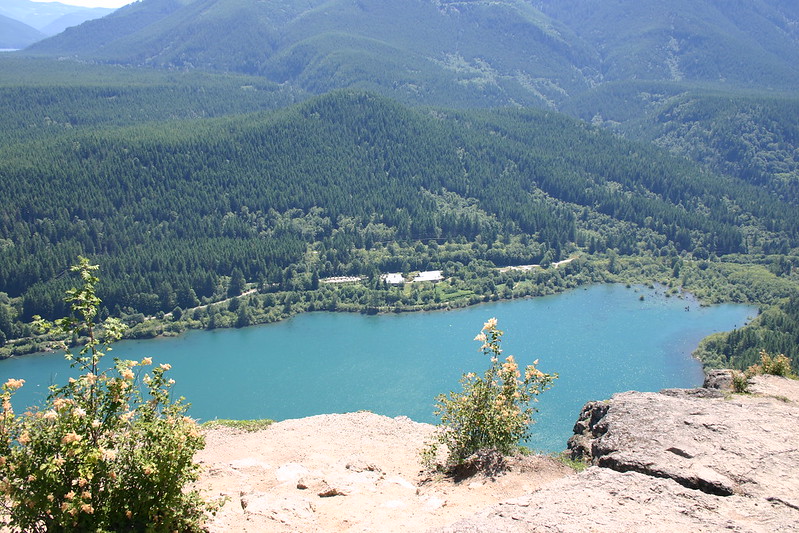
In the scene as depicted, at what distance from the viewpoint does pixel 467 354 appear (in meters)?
78.5

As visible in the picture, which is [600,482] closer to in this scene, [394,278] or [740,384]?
[740,384]

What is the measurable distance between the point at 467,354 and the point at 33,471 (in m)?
64.6

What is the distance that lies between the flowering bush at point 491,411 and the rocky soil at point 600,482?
113 cm

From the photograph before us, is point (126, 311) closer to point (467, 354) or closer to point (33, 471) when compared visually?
point (467, 354)

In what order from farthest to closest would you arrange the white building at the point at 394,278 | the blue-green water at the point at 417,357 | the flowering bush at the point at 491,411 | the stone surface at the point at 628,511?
1. the white building at the point at 394,278
2. the blue-green water at the point at 417,357
3. the flowering bush at the point at 491,411
4. the stone surface at the point at 628,511

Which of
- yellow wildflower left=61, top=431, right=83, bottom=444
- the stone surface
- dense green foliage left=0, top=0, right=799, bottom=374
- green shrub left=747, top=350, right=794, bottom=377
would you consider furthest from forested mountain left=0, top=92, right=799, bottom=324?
the stone surface

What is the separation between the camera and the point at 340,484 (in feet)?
81.9

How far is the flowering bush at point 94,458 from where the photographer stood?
15812mm

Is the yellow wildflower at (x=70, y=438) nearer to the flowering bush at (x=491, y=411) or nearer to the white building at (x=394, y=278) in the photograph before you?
the flowering bush at (x=491, y=411)

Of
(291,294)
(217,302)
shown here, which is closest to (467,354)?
(291,294)

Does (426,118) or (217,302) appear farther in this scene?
(426,118)

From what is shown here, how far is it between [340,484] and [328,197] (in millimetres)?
111922

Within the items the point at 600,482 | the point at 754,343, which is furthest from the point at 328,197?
the point at 600,482

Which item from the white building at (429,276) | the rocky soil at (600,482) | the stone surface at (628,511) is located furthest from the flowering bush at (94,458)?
the white building at (429,276)
